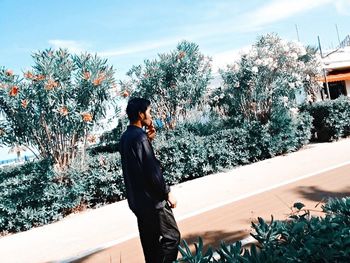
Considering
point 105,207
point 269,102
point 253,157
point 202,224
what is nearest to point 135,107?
point 202,224

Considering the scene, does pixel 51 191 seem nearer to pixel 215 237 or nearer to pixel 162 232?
pixel 215 237

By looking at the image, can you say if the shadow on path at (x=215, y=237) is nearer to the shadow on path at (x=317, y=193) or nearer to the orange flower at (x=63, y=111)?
the shadow on path at (x=317, y=193)

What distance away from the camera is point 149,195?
10.6ft

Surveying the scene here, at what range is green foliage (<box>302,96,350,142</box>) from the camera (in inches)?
501

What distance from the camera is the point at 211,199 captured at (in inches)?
281

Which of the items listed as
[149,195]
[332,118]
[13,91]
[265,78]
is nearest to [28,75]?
[13,91]

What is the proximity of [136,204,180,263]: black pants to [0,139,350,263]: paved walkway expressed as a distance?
1.46 meters

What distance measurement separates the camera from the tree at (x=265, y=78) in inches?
458

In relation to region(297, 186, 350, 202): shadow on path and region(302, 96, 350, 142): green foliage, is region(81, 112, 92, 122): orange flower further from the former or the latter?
region(302, 96, 350, 142): green foliage

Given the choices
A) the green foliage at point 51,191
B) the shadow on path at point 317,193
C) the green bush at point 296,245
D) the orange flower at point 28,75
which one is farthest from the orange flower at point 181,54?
the green bush at point 296,245

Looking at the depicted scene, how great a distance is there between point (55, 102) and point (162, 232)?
5957mm

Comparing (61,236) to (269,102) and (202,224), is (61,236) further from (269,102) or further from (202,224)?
(269,102)

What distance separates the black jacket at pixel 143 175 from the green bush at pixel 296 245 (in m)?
1.03

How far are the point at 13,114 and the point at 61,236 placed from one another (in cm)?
339
